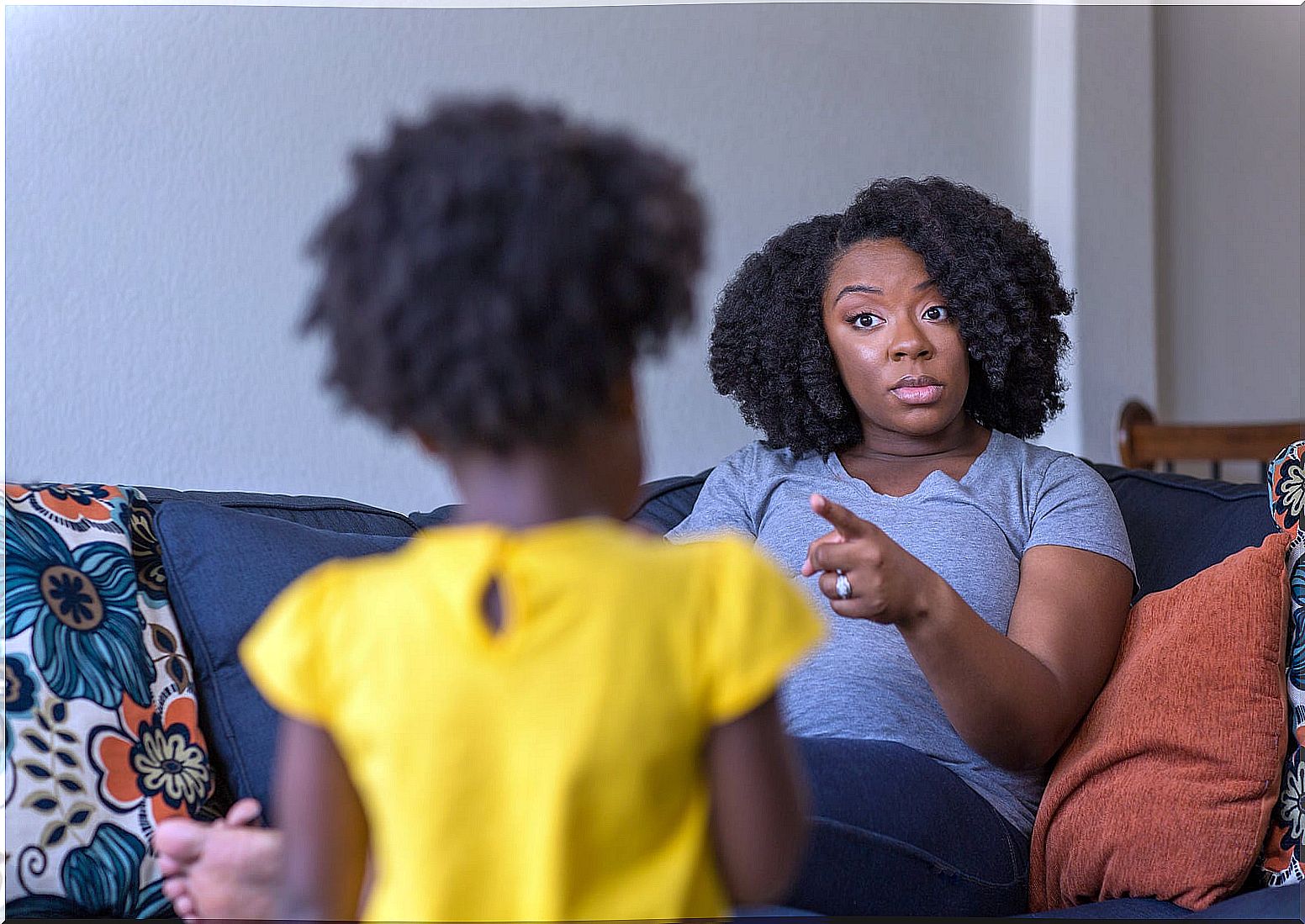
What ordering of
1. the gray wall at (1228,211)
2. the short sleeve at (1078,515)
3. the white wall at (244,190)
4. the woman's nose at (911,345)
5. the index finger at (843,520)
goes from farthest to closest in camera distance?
1. the gray wall at (1228,211)
2. the white wall at (244,190)
3. the woman's nose at (911,345)
4. the short sleeve at (1078,515)
5. the index finger at (843,520)

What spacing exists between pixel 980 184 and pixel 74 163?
5.46 feet

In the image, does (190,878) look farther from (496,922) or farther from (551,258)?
(551,258)

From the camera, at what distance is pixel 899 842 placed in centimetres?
111

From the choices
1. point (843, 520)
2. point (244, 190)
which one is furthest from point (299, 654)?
point (244, 190)

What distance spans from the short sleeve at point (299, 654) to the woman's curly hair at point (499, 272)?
101 mm

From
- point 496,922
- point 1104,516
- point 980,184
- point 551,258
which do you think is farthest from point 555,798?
point 980,184

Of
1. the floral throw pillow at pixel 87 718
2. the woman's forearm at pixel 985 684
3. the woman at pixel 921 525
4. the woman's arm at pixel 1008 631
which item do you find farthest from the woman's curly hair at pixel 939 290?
the floral throw pillow at pixel 87 718

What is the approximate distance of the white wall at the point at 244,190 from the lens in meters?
1.75

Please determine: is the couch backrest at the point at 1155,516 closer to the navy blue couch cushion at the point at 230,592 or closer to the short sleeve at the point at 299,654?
the navy blue couch cushion at the point at 230,592

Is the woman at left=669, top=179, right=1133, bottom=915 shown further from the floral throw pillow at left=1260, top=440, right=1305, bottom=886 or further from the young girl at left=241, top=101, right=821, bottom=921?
the young girl at left=241, top=101, right=821, bottom=921

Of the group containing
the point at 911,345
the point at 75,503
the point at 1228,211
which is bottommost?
the point at 75,503

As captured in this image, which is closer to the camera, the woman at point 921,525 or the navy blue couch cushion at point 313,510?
the woman at point 921,525

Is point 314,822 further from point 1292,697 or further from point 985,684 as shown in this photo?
point 1292,697

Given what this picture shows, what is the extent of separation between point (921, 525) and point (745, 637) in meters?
0.88
